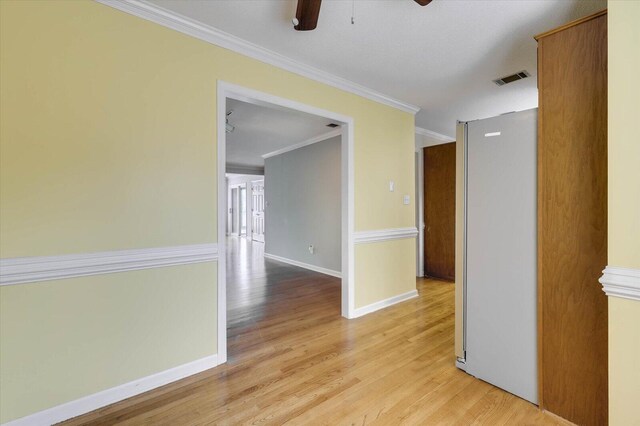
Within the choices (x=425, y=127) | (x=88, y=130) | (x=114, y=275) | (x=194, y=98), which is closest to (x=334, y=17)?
(x=194, y=98)

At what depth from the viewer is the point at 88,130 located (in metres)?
1.62

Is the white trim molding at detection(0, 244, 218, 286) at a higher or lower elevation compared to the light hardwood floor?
higher

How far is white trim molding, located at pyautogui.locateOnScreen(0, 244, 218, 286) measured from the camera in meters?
1.44

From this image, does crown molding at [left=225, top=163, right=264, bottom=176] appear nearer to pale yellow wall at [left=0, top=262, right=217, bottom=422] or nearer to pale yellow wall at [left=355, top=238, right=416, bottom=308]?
pale yellow wall at [left=355, top=238, right=416, bottom=308]

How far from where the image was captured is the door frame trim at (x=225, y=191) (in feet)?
6.89

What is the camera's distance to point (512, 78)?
2.77m

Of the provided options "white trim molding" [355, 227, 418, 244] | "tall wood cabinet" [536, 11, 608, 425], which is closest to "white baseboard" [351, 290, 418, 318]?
"white trim molding" [355, 227, 418, 244]

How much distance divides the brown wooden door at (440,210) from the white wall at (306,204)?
1538 millimetres

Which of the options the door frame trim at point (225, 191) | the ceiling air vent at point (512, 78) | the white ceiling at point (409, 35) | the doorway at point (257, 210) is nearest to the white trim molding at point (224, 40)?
the white ceiling at point (409, 35)
